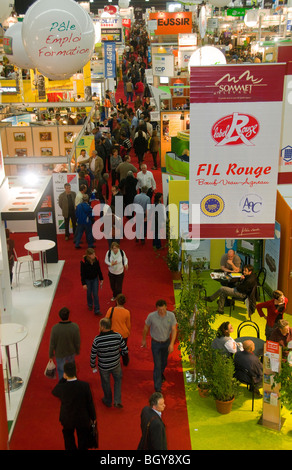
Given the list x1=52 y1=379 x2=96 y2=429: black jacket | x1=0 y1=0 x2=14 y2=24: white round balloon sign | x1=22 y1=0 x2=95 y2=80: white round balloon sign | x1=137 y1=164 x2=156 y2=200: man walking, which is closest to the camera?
x1=52 y1=379 x2=96 y2=429: black jacket

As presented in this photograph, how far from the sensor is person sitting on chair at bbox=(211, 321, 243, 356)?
5.95m

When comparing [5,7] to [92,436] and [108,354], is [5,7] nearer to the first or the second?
[108,354]

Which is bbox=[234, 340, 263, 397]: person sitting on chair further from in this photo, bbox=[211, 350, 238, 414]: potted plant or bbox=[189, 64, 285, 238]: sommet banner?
bbox=[189, 64, 285, 238]: sommet banner

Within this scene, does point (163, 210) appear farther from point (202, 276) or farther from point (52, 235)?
point (52, 235)

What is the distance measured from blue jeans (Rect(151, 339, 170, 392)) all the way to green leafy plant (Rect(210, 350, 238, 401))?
55 cm

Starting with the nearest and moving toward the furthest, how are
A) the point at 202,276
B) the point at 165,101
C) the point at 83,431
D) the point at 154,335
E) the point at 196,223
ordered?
the point at 83,431 → the point at 196,223 → the point at 154,335 → the point at 202,276 → the point at 165,101

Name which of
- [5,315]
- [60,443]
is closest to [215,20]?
[5,315]

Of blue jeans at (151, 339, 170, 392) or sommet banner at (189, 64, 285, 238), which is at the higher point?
sommet banner at (189, 64, 285, 238)

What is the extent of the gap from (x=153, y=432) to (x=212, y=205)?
6.92 ft

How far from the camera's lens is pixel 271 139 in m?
4.90

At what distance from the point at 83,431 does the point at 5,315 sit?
329 centimetres

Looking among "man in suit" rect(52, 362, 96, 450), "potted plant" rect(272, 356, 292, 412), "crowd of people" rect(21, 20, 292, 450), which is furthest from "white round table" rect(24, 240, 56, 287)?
"potted plant" rect(272, 356, 292, 412)

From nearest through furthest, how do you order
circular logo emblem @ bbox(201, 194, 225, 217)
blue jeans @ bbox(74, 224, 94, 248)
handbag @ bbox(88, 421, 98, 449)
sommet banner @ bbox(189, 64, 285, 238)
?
handbag @ bbox(88, 421, 98, 449) → sommet banner @ bbox(189, 64, 285, 238) → circular logo emblem @ bbox(201, 194, 225, 217) → blue jeans @ bbox(74, 224, 94, 248)

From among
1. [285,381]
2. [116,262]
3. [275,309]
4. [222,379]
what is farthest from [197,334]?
[116,262]
